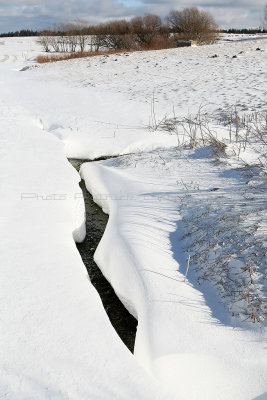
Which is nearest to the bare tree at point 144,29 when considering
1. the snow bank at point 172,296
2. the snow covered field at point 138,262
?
the snow covered field at point 138,262

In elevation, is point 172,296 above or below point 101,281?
above

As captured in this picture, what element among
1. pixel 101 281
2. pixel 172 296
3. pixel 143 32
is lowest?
pixel 101 281

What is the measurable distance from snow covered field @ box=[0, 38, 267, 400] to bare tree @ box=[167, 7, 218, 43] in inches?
639

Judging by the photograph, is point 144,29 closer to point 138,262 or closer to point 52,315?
point 138,262

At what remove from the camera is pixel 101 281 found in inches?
128

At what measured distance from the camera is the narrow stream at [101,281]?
2.75 m

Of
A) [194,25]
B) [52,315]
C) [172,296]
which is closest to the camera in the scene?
[52,315]

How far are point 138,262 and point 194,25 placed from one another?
2169cm

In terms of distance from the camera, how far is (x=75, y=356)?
215cm

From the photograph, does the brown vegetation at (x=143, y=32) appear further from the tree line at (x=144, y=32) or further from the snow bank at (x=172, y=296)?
the snow bank at (x=172, y=296)

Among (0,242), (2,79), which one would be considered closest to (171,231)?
(0,242)

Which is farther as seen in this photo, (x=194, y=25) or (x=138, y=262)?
(x=194, y=25)

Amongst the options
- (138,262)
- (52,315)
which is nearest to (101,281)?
(138,262)

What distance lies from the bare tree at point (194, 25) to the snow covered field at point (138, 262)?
639 inches
